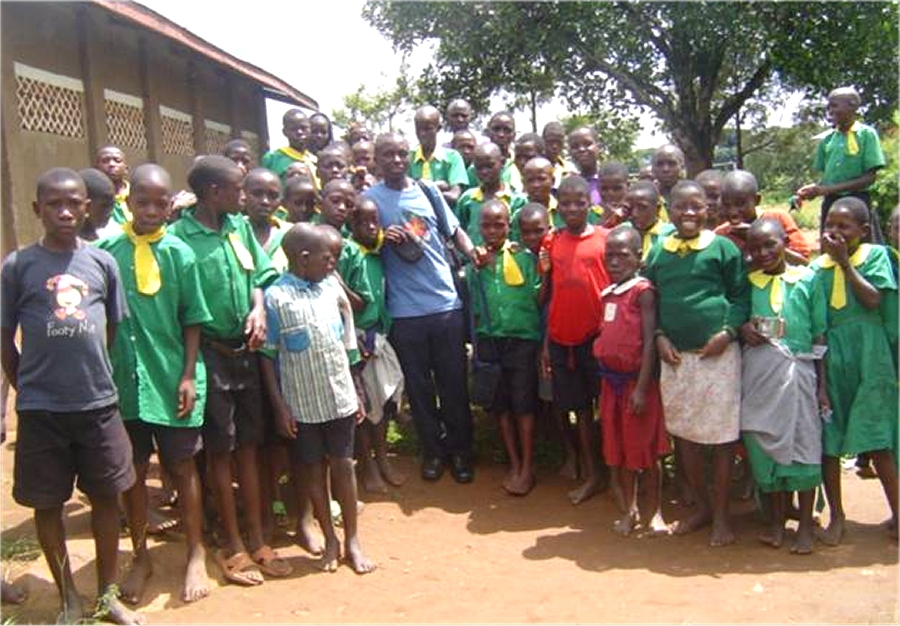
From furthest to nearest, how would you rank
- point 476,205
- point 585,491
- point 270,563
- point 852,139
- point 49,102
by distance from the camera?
point 49,102 → point 852,139 → point 476,205 → point 585,491 → point 270,563

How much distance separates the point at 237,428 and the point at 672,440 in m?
2.41

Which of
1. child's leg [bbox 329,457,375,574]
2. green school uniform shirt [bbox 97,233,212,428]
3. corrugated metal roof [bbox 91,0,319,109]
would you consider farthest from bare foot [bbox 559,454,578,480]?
corrugated metal roof [bbox 91,0,319,109]

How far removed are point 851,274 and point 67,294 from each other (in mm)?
3374

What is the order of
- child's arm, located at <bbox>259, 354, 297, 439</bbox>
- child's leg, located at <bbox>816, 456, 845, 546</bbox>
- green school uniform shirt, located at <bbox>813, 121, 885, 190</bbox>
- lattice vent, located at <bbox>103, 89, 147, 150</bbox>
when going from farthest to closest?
lattice vent, located at <bbox>103, 89, 147, 150</bbox> < green school uniform shirt, located at <bbox>813, 121, 885, 190</bbox> < child's leg, located at <bbox>816, 456, 845, 546</bbox> < child's arm, located at <bbox>259, 354, 297, 439</bbox>

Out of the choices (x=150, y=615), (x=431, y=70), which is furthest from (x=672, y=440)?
(x=431, y=70)

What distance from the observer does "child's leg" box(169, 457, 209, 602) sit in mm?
3623

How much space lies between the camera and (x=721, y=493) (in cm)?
425

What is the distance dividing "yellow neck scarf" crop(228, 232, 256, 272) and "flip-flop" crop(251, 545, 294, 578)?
1.32m

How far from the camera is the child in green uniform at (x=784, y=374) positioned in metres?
4.05

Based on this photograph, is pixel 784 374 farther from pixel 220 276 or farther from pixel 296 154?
pixel 296 154

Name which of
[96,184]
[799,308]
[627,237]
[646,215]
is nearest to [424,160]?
[646,215]

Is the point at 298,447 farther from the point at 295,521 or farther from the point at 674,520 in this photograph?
the point at 674,520

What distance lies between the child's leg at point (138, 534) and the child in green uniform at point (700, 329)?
2.49 m

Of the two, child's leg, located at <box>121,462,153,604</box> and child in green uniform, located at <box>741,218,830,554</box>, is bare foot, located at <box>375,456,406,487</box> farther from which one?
child in green uniform, located at <box>741,218,830,554</box>
